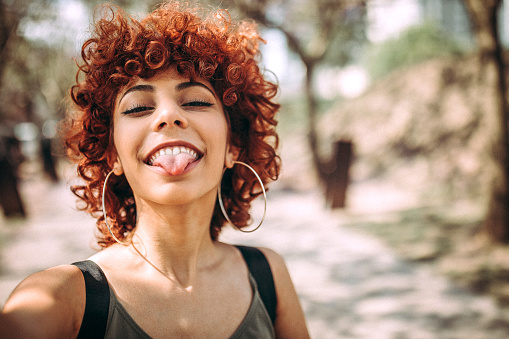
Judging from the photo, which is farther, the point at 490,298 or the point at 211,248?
the point at 490,298

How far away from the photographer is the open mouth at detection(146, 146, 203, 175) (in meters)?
1.51

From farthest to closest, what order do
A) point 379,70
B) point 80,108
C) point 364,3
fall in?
1. point 379,70
2. point 364,3
3. point 80,108

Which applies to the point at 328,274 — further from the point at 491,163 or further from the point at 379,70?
the point at 379,70

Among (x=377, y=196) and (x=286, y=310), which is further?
(x=377, y=196)

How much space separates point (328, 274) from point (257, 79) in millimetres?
4016

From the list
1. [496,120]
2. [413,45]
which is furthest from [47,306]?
[413,45]

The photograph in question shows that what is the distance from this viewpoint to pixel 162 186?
1.53m

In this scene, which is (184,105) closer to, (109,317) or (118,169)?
(118,169)

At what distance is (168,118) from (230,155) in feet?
1.43

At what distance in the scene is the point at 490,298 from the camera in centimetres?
433

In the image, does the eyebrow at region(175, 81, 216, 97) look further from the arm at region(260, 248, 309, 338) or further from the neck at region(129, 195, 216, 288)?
the arm at region(260, 248, 309, 338)

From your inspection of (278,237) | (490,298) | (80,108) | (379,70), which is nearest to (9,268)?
(278,237)

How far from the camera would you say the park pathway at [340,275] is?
13.2 feet

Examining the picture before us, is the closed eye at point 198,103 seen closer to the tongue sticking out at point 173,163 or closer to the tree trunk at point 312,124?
the tongue sticking out at point 173,163
